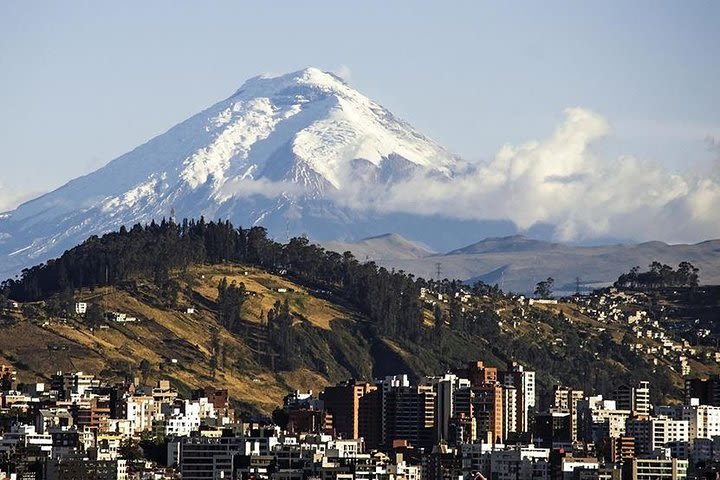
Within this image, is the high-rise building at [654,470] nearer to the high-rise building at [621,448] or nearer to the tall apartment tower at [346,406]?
the high-rise building at [621,448]

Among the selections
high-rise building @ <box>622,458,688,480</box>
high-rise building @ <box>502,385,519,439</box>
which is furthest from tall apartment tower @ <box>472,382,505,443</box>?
high-rise building @ <box>622,458,688,480</box>

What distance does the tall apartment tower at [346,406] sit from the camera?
186 m

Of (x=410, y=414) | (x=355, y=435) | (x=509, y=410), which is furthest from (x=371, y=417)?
(x=509, y=410)

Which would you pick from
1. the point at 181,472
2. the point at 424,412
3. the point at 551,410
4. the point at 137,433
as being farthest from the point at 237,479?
the point at 551,410

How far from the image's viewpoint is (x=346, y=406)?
188250 mm

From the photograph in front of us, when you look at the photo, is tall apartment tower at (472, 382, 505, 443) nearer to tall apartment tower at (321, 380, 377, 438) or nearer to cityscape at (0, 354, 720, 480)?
cityscape at (0, 354, 720, 480)

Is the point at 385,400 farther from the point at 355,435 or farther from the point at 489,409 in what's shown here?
the point at 489,409

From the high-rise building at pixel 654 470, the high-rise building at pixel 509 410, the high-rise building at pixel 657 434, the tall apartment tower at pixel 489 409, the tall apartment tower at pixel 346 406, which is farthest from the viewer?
the high-rise building at pixel 509 410

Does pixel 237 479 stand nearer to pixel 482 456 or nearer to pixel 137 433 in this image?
pixel 482 456

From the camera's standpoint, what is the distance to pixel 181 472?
479 ft

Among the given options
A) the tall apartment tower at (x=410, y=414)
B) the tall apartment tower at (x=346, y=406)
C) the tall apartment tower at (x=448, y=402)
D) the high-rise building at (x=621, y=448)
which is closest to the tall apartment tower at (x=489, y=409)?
the tall apartment tower at (x=448, y=402)

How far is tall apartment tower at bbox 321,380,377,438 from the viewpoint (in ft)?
611

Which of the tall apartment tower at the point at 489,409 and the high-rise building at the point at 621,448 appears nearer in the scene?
the high-rise building at the point at 621,448

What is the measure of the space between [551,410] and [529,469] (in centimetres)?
4499
